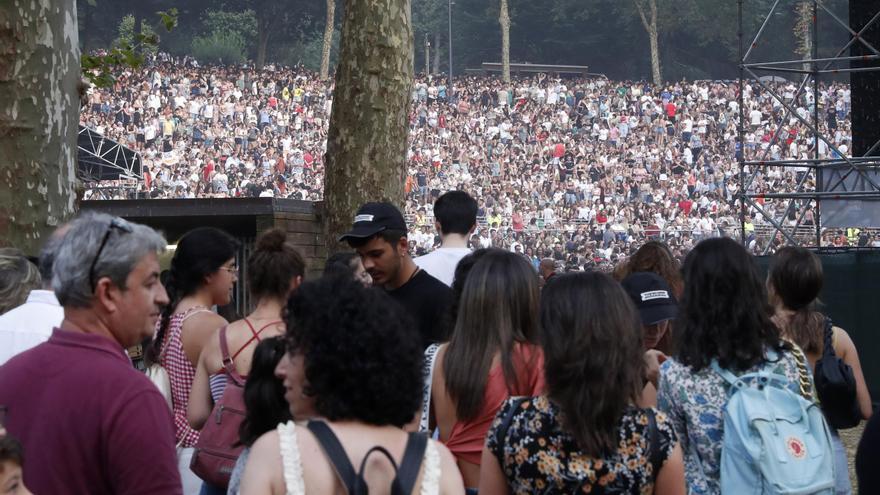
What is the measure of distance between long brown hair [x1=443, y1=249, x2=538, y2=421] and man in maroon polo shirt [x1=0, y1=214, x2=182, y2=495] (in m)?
1.03

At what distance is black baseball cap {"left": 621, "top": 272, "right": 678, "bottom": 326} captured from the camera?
4.31 meters

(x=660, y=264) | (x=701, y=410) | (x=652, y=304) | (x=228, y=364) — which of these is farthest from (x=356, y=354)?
(x=660, y=264)

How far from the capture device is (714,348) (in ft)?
11.1

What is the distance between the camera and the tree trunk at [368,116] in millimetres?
7711

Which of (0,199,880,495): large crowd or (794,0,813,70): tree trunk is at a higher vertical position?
(794,0,813,70): tree trunk

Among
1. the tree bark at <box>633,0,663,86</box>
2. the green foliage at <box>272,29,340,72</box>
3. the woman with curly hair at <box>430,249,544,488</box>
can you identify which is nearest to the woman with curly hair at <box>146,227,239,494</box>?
the woman with curly hair at <box>430,249,544,488</box>

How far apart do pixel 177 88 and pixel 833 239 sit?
25.5m

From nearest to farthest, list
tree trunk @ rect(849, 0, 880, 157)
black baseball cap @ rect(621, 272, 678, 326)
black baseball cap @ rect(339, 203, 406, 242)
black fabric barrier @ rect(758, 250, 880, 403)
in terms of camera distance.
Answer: black baseball cap @ rect(621, 272, 678, 326) → black baseball cap @ rect(339, 203, 406, 242) → black fabric barrier @ rect(758, 250, 880, 403) → tree trunk @ rect(849, 0, 880, 157)

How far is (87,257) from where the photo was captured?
2.53 meters

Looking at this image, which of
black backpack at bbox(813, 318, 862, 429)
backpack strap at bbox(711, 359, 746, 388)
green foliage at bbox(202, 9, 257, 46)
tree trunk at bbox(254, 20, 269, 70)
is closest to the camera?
backpack strap at bbox(711, 359, 746, 388)

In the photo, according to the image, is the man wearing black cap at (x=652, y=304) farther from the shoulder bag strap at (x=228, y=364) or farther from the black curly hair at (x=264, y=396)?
the black curly hair at (x=264, y=396)

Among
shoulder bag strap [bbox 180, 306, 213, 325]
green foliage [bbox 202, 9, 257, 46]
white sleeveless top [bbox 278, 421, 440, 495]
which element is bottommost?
white sleeveless top [bbox 278, 421, 440, 495]

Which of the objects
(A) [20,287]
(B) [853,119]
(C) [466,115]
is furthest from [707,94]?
(A) [20,287]

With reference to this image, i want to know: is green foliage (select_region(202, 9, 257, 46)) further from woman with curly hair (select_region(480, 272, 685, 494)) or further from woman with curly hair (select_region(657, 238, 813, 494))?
woman with curly hair (select_region(480, 272, 685, 494))
